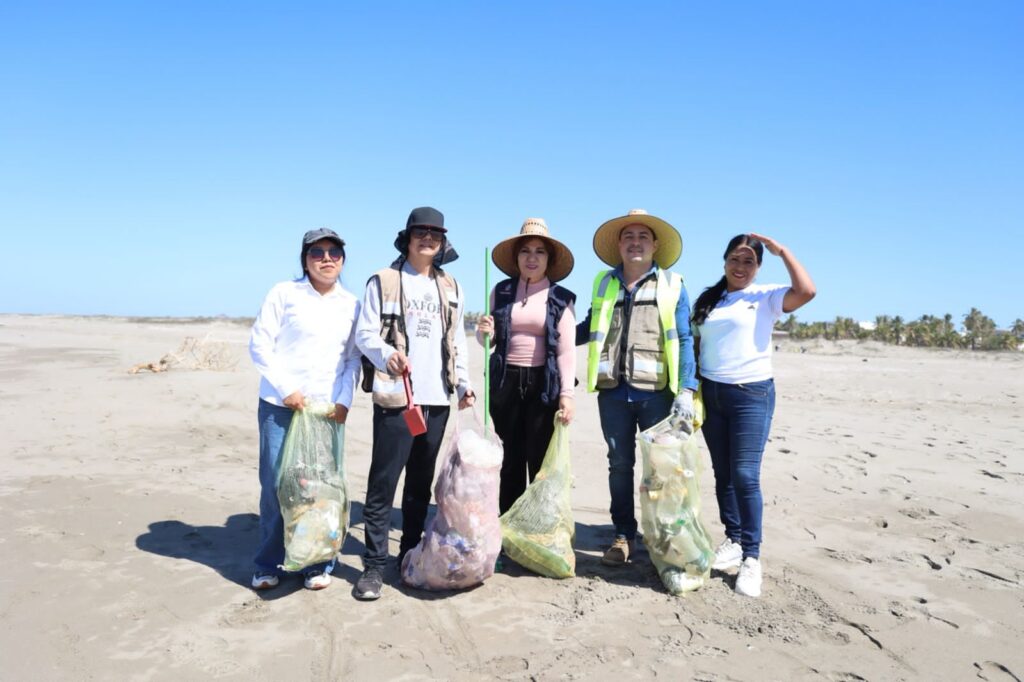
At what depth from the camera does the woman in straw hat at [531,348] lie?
3.82 metres

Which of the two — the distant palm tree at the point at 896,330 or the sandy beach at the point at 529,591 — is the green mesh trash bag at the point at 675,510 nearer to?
the sandy beach at the point at 529,591

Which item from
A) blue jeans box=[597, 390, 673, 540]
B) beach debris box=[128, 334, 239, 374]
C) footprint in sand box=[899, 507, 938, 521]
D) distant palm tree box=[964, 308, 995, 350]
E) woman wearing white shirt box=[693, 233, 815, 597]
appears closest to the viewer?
woman wearing white shirt box=[693, 233, 815, 597]

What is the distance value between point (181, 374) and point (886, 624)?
39.5ft

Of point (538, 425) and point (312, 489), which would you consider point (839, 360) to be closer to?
point (538, 425)

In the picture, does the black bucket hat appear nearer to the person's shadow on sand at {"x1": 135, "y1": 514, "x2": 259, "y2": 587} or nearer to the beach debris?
the person's shadow on sand at {"x1": 135, "y1": 514, "x2": 259, "y2": 587}

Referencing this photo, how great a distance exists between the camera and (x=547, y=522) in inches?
147

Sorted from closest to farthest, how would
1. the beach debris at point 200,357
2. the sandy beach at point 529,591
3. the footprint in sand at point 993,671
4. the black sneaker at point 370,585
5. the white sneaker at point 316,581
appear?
the footprint in sand at point 993,671 < the sandy beach at point 529,591 < the black sneaker at point 370,585 < the white sneaker at point 316,581 < the beach debris at point 200,357

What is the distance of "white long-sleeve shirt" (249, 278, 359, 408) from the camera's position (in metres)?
3.43

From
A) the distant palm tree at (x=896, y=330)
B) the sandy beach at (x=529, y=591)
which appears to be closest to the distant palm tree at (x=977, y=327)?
the distant palm tree at (x=896, y=330)

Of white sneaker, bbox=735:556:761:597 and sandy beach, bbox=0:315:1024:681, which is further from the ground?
white sneaker, bbox=735:556:761:597

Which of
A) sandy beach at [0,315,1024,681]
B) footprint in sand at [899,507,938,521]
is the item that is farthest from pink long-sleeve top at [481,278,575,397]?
footprint in sand at [899,507,938,521]

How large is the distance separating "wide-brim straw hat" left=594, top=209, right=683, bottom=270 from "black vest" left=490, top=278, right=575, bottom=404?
515mm

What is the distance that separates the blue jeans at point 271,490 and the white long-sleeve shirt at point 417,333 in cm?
60

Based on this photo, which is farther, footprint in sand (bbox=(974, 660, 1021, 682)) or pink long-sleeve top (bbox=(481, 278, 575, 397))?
pink long-sleeve top (bbox=(481, 278, 575, 397))
